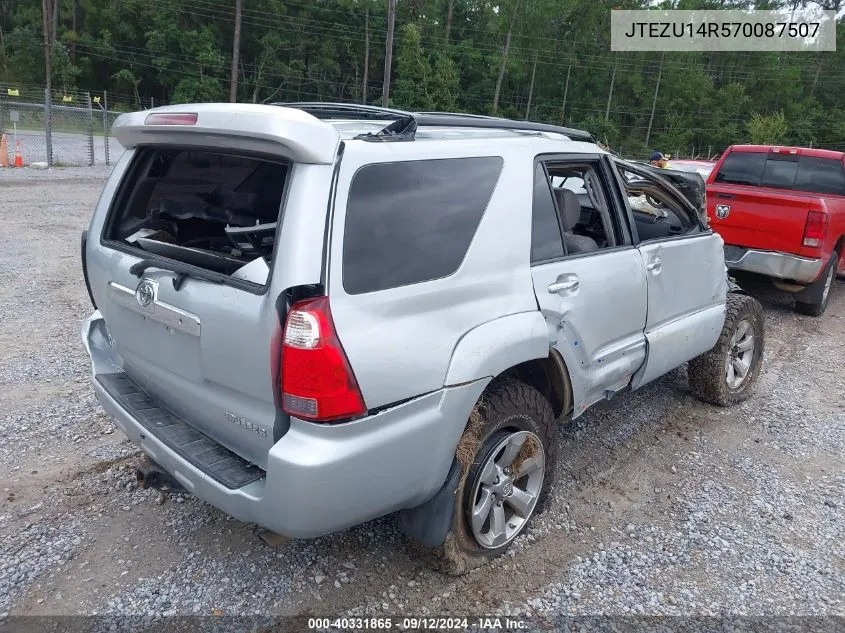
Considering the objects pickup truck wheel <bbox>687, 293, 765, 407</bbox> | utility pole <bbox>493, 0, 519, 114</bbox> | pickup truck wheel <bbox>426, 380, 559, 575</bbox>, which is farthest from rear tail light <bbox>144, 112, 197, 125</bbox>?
utility pole <bbox>493, 0, 519, 114</bbox>

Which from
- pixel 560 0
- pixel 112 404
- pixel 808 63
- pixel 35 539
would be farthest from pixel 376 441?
pixel 808 63

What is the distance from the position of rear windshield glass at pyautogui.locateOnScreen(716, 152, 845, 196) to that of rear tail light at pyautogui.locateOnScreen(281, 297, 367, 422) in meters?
7.74

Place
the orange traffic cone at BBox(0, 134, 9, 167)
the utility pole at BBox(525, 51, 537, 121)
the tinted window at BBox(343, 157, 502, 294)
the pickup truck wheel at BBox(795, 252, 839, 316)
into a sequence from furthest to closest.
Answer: the utility pole at BBox(525, 51, 537, 121)
the orange traffic cone at BBox(0, 134, 9, 167)
the pickup truck wheel at BBox(795, 252, 839, 316)
the tinted window at BBox(343, 157, 502, 294)

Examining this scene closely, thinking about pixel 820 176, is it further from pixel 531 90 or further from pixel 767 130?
pixel 531 90

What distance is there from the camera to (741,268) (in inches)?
279

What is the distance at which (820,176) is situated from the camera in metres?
7.81

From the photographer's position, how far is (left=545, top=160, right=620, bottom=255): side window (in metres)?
3.20

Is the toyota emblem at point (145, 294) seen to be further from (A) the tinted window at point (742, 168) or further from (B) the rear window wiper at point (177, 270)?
(A) the tinted window at point (742, 168)

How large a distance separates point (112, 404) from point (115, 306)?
0.43m

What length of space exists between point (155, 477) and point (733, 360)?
160 inches

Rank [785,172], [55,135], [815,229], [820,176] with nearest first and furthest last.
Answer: [815,229]
[820,176]
[785,172]
[55,135]

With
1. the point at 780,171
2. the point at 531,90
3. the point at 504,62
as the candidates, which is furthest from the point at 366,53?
the point at 780,171

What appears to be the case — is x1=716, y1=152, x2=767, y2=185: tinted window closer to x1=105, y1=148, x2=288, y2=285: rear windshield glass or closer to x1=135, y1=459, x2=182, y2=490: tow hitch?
x1=105, y1=148, x2=288, y2=285: rear windshield glass

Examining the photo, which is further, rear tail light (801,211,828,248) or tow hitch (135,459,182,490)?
rear tail light (801,211,828,248)
